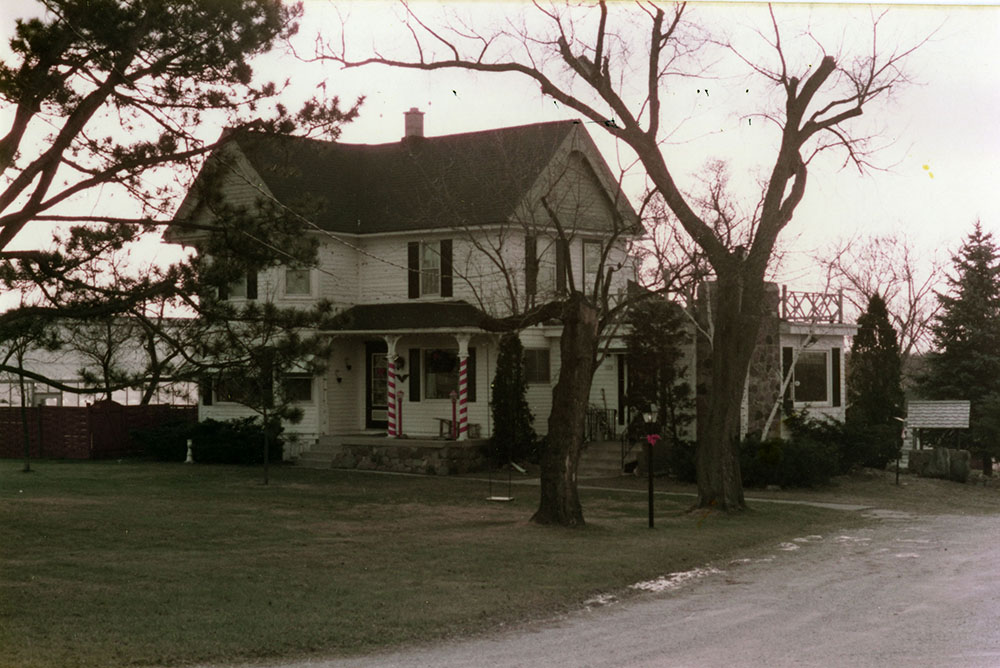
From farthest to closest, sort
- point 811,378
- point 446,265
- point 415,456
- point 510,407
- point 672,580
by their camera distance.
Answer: point 811,378 → point 446,265 → point 510,407 → point 415,456 → point 672,580

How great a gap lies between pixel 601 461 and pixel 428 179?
8466 mm

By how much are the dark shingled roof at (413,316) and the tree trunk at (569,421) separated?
999cm

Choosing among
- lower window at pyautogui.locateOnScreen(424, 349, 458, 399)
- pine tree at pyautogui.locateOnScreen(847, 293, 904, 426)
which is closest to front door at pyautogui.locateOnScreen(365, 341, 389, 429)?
lower window at pyautogui.locateOnScreen(424, 349, 458, 399)

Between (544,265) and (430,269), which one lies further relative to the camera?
(430,269)

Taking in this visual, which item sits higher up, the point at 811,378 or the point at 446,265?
the point at 446,265

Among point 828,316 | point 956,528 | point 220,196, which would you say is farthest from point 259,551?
point 828,316

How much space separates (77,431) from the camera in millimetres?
30547

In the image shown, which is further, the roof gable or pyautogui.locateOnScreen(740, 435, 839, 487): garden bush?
the roof gable

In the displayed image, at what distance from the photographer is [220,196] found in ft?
49.9

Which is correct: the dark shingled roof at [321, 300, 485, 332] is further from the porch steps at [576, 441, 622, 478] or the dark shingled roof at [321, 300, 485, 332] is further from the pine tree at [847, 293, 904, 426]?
the pine tree at [847, 293, 904, 426]

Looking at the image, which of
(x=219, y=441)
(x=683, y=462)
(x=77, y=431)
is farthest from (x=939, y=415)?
(x=77, y=431)

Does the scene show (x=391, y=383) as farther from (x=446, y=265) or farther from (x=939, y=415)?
(x=939, y=415)

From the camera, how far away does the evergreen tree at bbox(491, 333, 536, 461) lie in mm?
27188

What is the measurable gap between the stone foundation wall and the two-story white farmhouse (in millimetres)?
895
